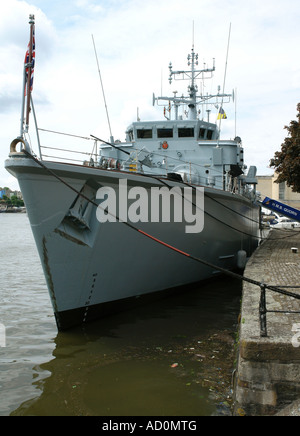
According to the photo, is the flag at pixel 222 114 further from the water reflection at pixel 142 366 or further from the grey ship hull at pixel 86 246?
the water reflection at pixel 142 366

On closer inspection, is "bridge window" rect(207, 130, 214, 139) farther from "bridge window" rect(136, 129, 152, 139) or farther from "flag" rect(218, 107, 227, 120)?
"bridge window" rect(136, 129, 152, 139)

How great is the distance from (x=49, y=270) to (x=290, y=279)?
4.20 meters

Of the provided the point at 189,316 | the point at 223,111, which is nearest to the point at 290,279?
the point at 189,316

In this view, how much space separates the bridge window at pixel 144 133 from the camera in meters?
12.5

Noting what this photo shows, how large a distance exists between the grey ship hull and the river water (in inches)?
18.4

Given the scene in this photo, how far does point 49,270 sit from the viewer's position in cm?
692

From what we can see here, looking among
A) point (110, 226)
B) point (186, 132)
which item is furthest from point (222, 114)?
point (110, 226)

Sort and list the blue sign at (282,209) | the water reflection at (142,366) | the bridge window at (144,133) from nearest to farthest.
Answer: the water reflection at (142,366)
the bridge window at (144,133)
the blue sign at (282,209)

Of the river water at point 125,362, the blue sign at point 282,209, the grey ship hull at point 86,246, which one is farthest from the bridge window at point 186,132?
the blue sign at point 282,209

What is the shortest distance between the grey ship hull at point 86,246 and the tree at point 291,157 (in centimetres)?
696

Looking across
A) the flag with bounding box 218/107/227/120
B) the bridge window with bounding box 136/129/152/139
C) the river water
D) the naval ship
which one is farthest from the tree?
the river water

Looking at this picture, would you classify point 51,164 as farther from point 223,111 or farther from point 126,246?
point 223,111

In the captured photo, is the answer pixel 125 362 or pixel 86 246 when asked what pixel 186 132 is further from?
pixel 125 362

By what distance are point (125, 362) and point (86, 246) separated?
2030mm
